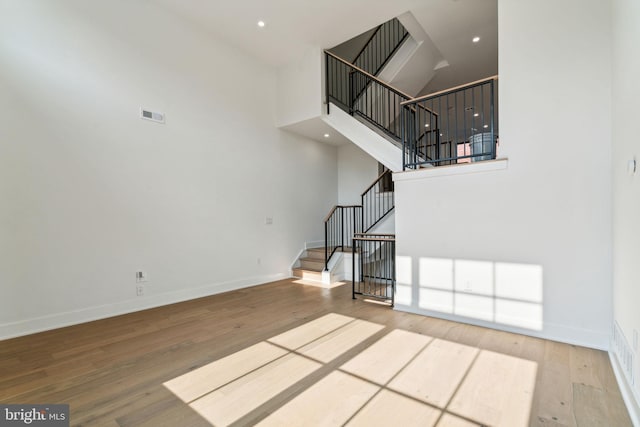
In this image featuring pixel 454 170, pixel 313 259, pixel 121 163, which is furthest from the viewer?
pixel 313 259

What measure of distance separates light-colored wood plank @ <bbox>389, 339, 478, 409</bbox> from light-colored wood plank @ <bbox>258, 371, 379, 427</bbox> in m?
0.27

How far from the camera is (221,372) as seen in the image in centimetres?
238

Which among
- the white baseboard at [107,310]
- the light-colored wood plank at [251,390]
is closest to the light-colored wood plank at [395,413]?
the light-colored wood plank at [251,390]

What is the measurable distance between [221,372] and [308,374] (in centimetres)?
71

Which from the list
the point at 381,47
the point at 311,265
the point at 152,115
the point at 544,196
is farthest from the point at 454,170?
the point at 381,47

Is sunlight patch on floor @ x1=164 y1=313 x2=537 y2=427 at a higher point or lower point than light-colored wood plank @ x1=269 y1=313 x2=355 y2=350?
higher

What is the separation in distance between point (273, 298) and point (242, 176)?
2328mm

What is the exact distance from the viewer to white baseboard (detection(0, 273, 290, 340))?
10.5 feet

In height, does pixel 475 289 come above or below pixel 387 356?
above

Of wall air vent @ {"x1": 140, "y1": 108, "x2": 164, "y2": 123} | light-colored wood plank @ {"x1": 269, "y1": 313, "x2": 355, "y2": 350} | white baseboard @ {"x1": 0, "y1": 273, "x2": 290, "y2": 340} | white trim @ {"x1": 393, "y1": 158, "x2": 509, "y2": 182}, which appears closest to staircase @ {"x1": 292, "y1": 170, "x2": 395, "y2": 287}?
white baseboard @ {"x1": 0, "y1": 273, "x2": 290, "y2": 340}

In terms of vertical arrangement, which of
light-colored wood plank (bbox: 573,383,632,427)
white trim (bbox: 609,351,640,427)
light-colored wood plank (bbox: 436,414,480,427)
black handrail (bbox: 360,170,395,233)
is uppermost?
black handrail (bbox: 360,170,395,233)

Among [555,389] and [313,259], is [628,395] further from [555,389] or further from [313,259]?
[313,259]

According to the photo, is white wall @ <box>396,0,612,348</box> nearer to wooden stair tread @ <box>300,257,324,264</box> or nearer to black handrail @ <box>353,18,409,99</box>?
wooden stair tread @ <box>300,257,324,264</box>

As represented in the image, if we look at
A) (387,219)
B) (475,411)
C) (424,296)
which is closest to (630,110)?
(475,411)
